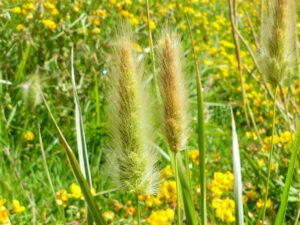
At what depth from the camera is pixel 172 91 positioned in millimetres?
1020

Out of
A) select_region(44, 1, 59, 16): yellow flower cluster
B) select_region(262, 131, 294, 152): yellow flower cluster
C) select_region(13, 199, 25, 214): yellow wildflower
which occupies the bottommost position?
select_region(13, 199, 25, 214): yellow wildflower

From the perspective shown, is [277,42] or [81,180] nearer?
[81,180]

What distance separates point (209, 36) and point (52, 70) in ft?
6.61

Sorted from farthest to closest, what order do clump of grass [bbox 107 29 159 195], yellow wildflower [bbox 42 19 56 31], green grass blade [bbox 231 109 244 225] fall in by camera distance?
yellow wildflower [bbox 42 19 56 31], green grass blade [bbox 231 109 244 225], clump of grass [bbox 107 29 159 195]

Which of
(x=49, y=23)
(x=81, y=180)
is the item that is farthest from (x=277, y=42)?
(x=49, y=23)

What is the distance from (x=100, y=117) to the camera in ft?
9.87

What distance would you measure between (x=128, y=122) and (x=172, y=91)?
3.6 inches

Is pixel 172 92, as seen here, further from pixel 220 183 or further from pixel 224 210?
pixel 220 183

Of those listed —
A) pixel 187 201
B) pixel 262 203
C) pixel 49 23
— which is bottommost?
pixel 262 203

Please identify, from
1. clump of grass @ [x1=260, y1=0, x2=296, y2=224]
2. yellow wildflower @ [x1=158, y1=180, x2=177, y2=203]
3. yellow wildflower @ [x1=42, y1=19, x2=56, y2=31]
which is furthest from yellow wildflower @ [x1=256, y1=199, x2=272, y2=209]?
yellow wildflower @ [x1=42, y1=19, x2=56, y2=31]

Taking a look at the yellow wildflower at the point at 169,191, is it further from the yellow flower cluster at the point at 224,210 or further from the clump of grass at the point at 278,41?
the clump of grass at the point at 278,41

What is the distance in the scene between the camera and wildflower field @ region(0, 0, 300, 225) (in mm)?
1030

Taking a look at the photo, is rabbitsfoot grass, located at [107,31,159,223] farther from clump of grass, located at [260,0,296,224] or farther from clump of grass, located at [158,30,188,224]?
clump of grass, located at [260,0,296,224]

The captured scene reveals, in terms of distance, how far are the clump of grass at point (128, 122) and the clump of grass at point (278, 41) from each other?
31cm
